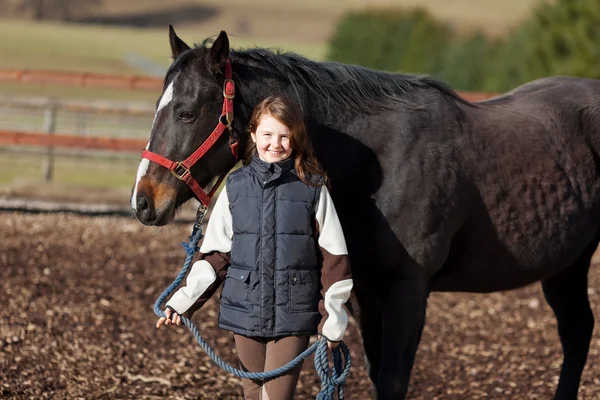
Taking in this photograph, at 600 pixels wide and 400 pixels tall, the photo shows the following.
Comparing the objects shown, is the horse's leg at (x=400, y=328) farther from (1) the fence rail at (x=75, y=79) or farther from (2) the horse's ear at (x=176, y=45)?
(1) the fence rail at (x=75, y=79)

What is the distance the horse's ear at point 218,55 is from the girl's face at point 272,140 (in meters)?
0.39

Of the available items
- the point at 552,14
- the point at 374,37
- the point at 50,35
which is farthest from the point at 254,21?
the point at 552,14

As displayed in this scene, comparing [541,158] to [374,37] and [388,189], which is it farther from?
[374,37]

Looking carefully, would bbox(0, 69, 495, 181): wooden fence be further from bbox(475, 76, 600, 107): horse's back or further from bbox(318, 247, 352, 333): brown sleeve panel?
bbox(318, 247, 352, 333): brown sleeve panel

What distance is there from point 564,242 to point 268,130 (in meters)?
1.85

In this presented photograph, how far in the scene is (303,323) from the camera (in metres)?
3.21

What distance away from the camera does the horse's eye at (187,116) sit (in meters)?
3.47

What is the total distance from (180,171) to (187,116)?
22 centimetres

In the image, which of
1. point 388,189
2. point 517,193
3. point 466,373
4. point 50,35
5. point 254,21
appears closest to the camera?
point 388,189

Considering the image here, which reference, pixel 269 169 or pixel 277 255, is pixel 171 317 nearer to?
pixel 277 255

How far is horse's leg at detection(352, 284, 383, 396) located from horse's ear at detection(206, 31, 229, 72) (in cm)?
120

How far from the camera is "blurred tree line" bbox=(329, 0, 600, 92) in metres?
22.4

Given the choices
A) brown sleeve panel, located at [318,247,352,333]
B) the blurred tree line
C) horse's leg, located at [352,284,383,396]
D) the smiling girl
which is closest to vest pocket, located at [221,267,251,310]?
the smiling girl

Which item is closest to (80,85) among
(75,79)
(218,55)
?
(75,79)
